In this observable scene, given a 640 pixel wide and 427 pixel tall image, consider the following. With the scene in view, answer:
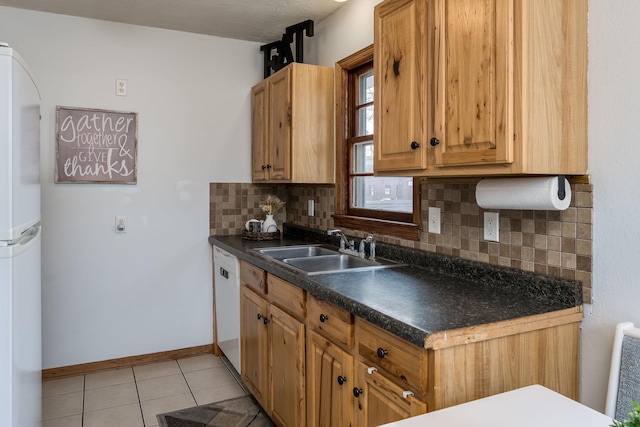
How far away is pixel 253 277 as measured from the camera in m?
2.60

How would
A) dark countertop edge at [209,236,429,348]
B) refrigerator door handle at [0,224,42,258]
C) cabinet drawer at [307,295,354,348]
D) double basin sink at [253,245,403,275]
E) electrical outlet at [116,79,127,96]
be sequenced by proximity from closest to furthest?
dark countertop edge at [209,236,429,348] → refrigerator door handle at [0,224,42,258] → cabinet drawer at [307,295,354,348] → double basin sink at [253,245,403,275] → electrical outlet at [116,79,127,96]

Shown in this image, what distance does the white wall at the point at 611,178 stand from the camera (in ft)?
4.49

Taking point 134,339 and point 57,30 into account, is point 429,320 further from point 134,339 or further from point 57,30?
point 57,30

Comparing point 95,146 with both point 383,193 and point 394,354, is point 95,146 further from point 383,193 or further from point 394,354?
point 394,354

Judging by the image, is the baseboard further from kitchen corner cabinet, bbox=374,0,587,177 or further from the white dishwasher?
kitchen corner cabinet, bbox=374,0,587,177

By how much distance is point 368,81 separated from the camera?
2812 mm

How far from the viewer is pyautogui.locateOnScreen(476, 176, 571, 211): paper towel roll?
1.44 meters

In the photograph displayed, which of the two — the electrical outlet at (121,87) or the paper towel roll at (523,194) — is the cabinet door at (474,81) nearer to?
the paper towel roll at (523,194)

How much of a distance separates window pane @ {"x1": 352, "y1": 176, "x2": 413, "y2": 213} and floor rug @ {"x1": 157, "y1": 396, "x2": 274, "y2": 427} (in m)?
1.38

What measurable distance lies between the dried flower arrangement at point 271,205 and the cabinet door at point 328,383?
165cm

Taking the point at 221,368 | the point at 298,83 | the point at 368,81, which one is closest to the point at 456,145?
the point at 368,81

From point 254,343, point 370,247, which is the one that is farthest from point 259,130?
point 254,343

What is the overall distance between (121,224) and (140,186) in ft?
0.99

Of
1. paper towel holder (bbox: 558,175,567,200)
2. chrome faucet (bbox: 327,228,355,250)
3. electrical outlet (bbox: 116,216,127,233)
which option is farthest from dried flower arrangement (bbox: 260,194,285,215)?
paper towel holder (bbox: 558,175,567,200)
